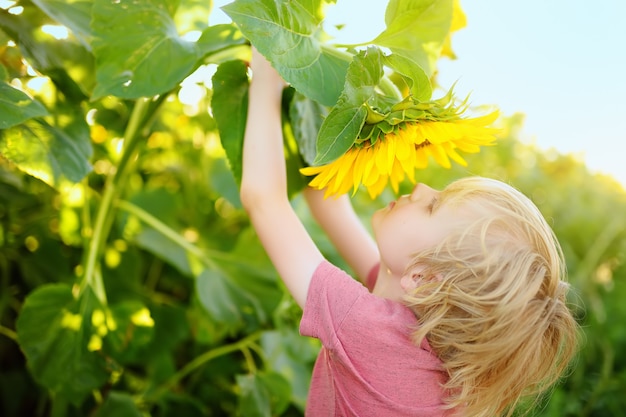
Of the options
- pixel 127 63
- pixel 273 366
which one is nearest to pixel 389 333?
pixel 127 63

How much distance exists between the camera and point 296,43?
0.67 m

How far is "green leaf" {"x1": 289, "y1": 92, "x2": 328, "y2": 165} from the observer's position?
0.76 m

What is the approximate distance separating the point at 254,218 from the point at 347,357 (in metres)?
0.19

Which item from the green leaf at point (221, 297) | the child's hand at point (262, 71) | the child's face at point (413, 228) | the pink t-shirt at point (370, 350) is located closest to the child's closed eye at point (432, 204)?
the child's face at point (413, 228)

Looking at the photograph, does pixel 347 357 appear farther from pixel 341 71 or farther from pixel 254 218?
pixel 341 71

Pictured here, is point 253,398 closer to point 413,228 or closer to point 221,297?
point 221,297

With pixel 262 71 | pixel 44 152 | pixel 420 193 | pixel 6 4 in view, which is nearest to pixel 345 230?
pixel 420 193

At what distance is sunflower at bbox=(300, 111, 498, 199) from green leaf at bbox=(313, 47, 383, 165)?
31 mm

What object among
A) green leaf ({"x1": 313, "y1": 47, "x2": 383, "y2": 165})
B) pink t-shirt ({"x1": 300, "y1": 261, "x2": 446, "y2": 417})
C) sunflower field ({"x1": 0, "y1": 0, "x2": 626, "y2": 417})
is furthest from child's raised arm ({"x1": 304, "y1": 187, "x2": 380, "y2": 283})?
green leaf ({"x1": 313, "y1": 47, "x2": 383, "y2": 165})

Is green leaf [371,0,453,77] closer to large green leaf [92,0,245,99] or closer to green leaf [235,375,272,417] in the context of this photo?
large green leaf [92,0,245,99]

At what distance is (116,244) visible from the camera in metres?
1.19

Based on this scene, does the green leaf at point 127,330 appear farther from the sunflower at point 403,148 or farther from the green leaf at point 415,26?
the green leaf at point 415,26

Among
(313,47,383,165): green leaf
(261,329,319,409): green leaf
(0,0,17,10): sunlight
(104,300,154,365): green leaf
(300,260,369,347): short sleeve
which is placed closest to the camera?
(313,47,383,165): green leaf

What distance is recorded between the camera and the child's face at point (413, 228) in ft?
2.51
